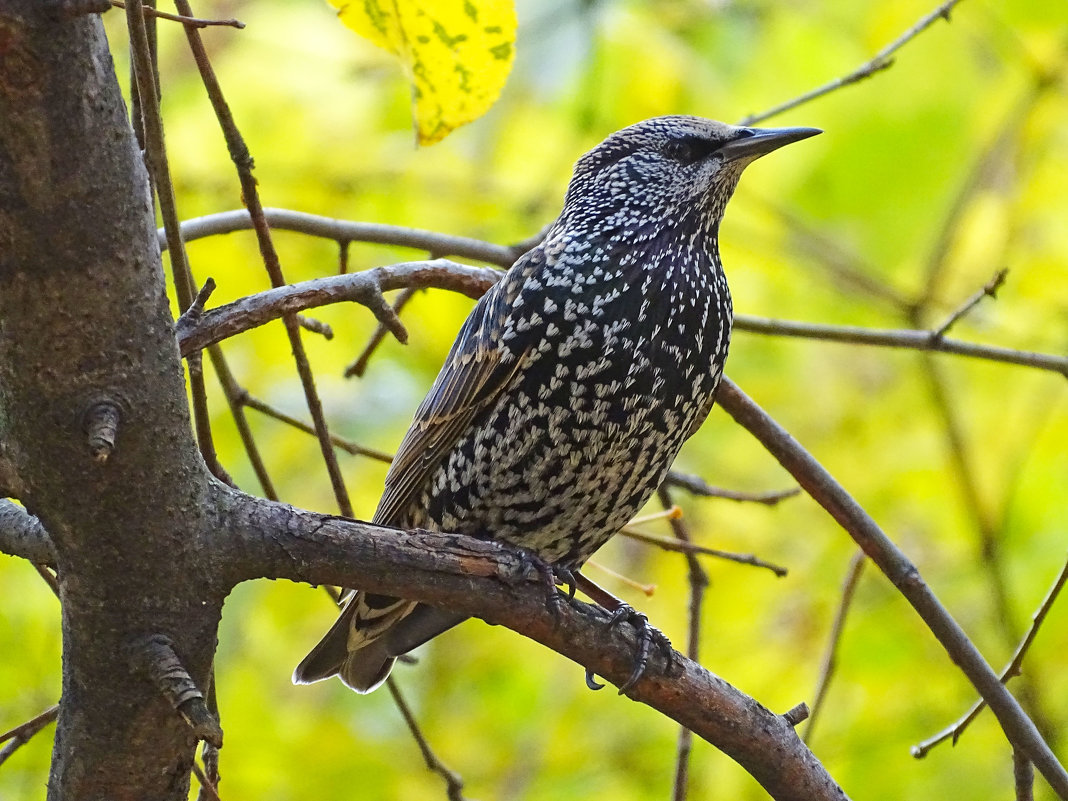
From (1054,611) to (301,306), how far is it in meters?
2.54

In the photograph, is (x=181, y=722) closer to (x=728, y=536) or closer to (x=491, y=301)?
(x=491, y=301)

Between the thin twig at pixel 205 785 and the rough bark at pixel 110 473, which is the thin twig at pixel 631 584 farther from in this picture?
the thin twig at pixel 205 785

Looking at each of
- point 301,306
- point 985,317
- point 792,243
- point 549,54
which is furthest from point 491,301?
point 985,317

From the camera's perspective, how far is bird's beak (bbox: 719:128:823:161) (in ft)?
9.33

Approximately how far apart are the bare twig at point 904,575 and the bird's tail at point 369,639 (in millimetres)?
935

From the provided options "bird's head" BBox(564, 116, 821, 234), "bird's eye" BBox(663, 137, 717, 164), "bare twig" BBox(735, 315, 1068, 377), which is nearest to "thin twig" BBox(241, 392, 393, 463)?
"bird's head" BBox(564, 116, 821, 234)

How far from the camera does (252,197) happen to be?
2172 millimetres

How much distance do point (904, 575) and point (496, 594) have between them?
960 millimetres

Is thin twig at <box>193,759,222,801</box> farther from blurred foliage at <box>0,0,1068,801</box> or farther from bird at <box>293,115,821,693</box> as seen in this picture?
blurred foliage at <box>0,0,1068,801</box>

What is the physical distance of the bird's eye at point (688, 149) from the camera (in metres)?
3.06

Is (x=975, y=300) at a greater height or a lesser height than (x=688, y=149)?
lesser

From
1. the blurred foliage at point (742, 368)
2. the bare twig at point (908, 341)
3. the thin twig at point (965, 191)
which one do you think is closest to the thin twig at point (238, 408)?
the blurred foliage at point (742, 368)

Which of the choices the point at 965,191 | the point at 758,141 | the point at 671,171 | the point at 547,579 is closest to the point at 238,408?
the point at 547,579

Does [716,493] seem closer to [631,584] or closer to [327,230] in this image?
[631,584]
